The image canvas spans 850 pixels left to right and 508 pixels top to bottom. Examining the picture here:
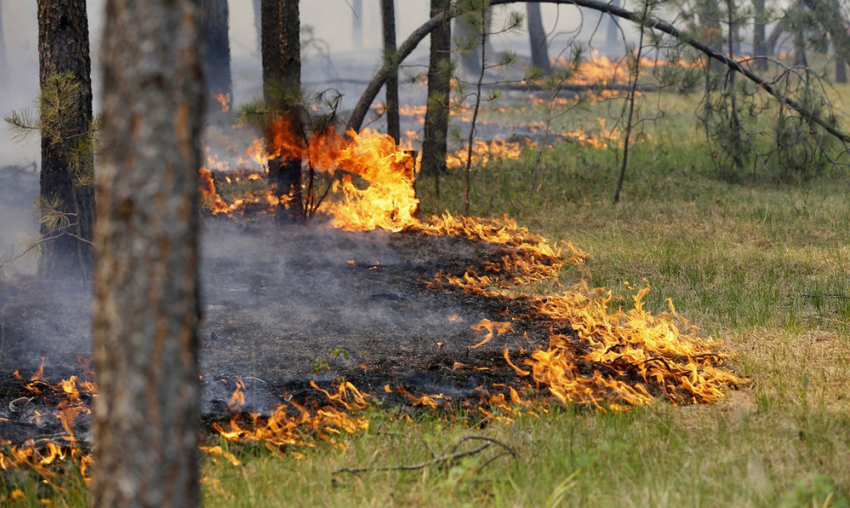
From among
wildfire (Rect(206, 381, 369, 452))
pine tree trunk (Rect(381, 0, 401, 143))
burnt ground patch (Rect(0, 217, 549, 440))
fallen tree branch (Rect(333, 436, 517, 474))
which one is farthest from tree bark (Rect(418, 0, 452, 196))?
fallen tree branch (Rect(333, 436, 517, 474))

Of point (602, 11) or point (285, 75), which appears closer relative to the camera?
point (285, 75)

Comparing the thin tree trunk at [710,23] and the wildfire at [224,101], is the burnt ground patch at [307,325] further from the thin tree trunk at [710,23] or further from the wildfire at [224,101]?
the wildfire at [224,101]

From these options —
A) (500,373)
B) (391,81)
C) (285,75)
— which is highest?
(391,81)

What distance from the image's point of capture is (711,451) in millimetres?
3451

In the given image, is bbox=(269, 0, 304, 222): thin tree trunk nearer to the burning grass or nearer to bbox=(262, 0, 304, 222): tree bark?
bbox=(262, 0, 304, 222): tree bark

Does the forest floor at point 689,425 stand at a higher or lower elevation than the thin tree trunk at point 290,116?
lower

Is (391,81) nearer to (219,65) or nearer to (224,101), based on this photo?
(224,101)

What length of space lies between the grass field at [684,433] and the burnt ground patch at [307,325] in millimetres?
764

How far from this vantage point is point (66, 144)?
6.25 m

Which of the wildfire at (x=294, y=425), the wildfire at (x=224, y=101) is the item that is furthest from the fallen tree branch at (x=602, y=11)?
the wildfire at (x=224, y=101)

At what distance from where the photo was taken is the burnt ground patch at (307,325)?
459cm

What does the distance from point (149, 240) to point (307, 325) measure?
3.87 metres

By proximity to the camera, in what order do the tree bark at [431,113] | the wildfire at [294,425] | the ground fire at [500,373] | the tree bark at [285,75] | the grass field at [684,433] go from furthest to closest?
the tree bark at [431,113]
the tree bark at [285,75]
the ground fire at [500,373]
the wildfire at [294,425]
the grass field at [684,433]

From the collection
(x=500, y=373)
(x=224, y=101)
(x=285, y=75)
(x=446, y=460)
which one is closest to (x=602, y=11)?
(x=285, y=75)
